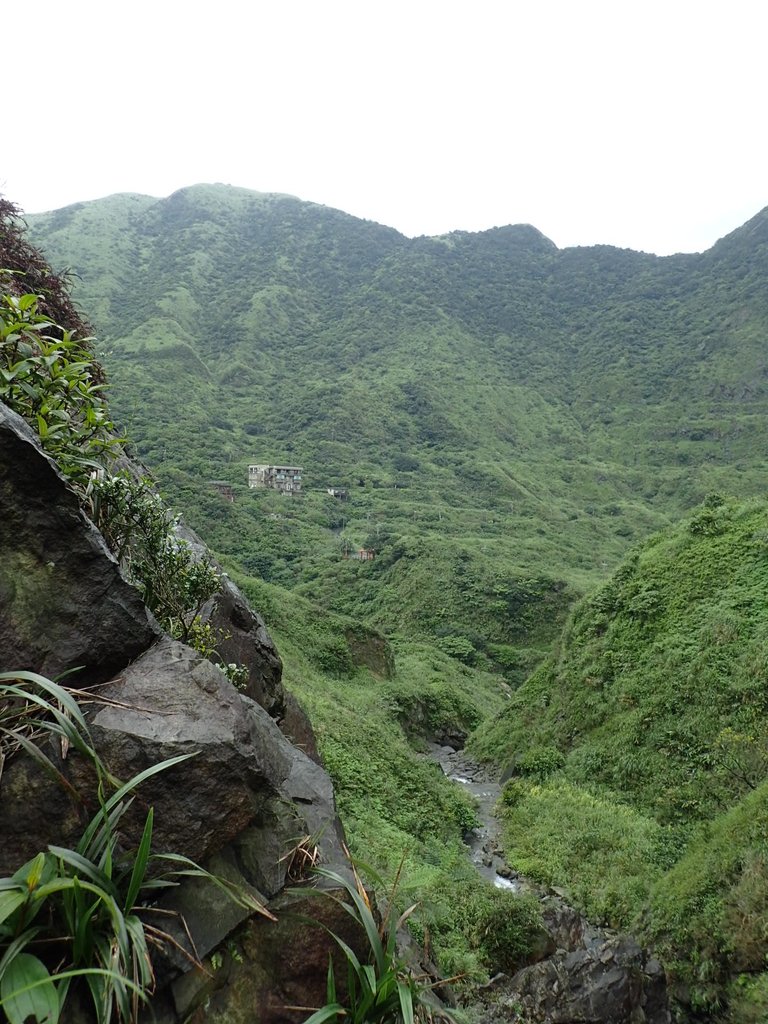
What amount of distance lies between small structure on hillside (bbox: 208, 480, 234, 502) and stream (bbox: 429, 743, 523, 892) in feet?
169

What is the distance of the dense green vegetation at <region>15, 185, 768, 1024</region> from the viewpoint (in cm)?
1120

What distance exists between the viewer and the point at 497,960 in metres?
7.78

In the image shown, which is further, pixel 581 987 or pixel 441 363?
pixel 441 363

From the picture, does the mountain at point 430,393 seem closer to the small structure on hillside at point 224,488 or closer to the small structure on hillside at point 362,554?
the small structure on hillside at point 224,488

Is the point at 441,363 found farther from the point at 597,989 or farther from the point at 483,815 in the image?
the point at 597,989

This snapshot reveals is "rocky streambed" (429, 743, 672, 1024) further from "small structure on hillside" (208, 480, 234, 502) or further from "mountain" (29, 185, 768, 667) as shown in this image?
"small structure on hillside" (208, 480, 234, 502)

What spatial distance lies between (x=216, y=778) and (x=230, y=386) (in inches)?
4740

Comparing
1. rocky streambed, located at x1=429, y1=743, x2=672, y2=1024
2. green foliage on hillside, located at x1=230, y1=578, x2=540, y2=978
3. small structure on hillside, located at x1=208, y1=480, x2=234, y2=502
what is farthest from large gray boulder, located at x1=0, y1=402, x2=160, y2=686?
small structure on hillside, located at x1=208, y1=480, x2=234, y2=502

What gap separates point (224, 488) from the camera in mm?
72812

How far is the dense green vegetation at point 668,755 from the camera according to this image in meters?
7.52

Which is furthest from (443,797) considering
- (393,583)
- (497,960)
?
(393,583)

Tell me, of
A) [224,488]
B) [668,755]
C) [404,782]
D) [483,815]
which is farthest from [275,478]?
[668,755]

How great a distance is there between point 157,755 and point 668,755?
42.7ft

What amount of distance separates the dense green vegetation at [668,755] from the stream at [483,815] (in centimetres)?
47
